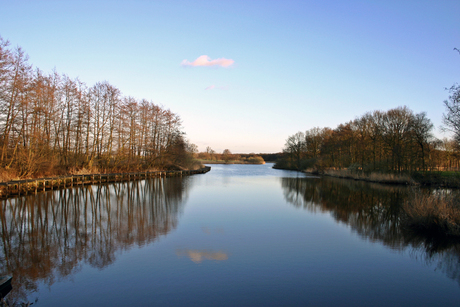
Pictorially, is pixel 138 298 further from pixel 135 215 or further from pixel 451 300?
pixel 135 215

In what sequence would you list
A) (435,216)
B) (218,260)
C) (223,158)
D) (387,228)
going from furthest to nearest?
(223,158), (387,228), (435,216), (218,260)

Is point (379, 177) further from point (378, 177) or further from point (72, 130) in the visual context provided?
point (72, 130)

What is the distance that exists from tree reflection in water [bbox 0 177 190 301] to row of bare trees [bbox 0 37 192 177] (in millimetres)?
4354

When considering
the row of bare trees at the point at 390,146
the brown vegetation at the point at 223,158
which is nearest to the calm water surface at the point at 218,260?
the row of bare trees at the point at 390,146

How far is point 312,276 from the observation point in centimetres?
489

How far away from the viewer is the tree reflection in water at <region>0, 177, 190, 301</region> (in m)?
4.96

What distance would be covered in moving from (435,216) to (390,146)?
711 inches

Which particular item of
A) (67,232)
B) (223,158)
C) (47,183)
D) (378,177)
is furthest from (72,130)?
(223,158)

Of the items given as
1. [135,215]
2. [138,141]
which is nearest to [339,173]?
[138,141]

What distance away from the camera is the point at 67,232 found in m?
7.28

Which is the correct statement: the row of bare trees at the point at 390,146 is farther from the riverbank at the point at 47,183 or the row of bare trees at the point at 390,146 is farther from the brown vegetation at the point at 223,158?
the brown vegetation at the point at 223,158

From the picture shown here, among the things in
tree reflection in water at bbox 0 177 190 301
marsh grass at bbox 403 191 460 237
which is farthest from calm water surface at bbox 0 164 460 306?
marsh grass at bbox 403 191 460 237

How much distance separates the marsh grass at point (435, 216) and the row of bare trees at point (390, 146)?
32.0ft

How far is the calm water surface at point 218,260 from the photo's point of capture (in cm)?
416
